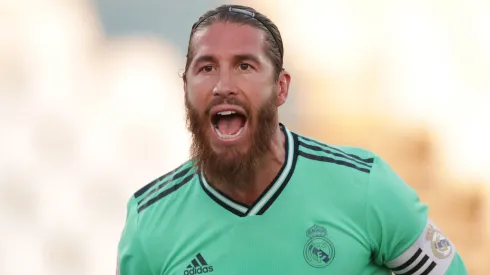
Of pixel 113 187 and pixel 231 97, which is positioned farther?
pixel 113 187

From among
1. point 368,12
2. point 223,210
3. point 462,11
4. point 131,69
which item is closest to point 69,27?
point 131,69

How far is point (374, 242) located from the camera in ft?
7.02

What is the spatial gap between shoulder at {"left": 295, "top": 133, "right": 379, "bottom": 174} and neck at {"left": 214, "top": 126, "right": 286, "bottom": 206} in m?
0.07

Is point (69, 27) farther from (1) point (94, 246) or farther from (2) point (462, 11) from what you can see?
(2) point (462, 11)

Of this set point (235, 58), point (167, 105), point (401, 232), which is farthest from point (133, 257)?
point (167, 105)

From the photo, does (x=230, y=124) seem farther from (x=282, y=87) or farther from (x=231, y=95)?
(x=282, y=87)

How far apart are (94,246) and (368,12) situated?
2.04 m

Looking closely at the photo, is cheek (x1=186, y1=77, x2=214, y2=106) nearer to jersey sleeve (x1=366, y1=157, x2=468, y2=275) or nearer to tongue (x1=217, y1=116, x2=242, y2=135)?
tongue (x1=217, y1=116, x2=242, y2=135)

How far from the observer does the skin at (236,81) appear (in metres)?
2.15

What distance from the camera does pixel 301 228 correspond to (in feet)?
7.11

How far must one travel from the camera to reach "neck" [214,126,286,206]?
7.34 feet

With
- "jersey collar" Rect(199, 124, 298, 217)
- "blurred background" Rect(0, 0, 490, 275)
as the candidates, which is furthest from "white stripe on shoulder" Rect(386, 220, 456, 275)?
"blurred background" Rect(0, 0, 490, 275)

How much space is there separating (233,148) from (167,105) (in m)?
2.74

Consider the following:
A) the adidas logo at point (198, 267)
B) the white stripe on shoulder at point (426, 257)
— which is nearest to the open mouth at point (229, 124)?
the adidas logo at point (198, 267)
